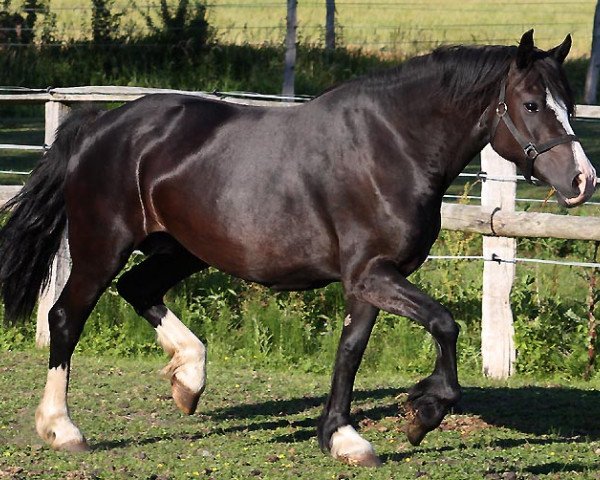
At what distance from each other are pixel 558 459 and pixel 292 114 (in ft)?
6.71

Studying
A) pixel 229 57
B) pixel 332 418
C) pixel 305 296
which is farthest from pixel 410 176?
pixel 229 57

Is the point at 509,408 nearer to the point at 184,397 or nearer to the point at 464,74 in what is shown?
the point at 184,397

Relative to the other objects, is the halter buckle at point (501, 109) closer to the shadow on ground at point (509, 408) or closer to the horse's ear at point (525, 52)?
the horse's ear at point (525, 52)

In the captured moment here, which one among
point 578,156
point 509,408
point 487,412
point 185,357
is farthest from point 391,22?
point 578,156

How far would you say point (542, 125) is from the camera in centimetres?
562

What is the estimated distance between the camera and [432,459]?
238 inches

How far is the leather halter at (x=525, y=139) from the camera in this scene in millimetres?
5570

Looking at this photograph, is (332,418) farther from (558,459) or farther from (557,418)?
(557,418)

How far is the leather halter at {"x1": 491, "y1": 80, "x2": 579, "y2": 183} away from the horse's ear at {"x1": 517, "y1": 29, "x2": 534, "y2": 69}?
0.42 ft

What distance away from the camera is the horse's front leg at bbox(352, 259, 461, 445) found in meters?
5.60

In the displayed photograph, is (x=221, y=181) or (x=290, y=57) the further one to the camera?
(x=290, y=57)

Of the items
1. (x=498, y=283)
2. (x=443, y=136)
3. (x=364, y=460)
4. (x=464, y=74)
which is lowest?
(x=364, y=460)

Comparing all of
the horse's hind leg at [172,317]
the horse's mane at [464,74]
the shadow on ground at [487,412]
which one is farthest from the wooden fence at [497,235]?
the horse's mane at [464,74]

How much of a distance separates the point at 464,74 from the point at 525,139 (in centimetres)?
44
